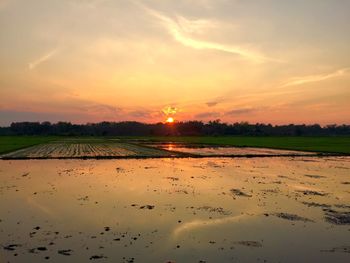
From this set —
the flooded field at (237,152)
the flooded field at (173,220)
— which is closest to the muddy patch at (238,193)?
the flooded field at (173,220)

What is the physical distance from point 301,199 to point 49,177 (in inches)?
593

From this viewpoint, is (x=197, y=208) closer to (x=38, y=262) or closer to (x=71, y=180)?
(x=38, y=262)

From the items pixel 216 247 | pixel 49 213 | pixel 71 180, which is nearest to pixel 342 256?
pixel 216 247

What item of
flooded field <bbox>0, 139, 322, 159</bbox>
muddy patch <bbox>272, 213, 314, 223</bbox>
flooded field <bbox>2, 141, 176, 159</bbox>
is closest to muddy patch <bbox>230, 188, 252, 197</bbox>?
muddy patch <bbox>272, 213, 314, 223</bbox>

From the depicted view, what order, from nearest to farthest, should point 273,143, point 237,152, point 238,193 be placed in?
point 238,193 → point 237,152 → point 273,143

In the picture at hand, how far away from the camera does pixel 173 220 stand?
12.6 m

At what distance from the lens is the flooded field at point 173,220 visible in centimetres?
924

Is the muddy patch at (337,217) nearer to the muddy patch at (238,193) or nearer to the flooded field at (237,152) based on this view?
the muddy patch at (238,193)

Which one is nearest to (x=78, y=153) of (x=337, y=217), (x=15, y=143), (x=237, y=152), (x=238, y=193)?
(x=237, y=152)

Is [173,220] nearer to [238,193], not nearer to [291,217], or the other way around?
[291,217]

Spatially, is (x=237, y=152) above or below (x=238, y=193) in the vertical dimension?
above

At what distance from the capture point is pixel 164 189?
63.9 ft

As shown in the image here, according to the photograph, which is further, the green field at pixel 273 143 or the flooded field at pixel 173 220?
the green field at pixel 273 143

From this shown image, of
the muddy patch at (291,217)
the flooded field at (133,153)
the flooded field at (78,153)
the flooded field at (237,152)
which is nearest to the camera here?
the muddy patch at (291,217)
